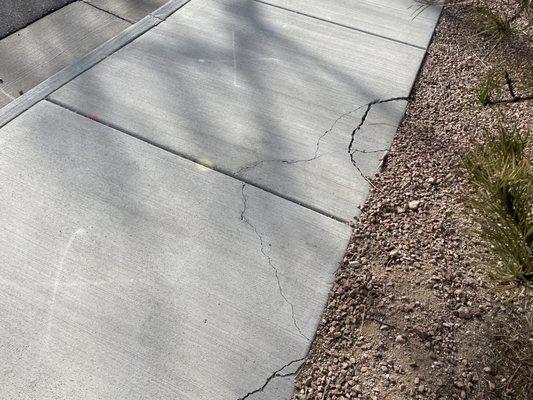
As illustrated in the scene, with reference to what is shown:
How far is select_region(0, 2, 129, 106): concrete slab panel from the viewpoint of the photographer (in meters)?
3.27

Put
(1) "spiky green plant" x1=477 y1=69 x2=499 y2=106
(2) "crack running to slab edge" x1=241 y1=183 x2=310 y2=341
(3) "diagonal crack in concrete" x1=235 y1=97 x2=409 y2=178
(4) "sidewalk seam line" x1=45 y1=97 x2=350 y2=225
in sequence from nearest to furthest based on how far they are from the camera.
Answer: (2) "crack running to slab edge" x1=241 y1=183 x2=310 y2=341 → (4) "sidewalk seam line" x1=45 y1=97 x2=350 y2=225 → (3) "diagonal crack in concrete" x1=235 y1=97 x2=409 y2=178 → (1) "spiky green plant" x1=477 y1=69 x2=499 y2=106

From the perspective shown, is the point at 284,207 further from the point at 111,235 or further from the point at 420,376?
the point at 420,376

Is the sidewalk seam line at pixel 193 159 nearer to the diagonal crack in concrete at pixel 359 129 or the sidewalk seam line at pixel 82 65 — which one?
the sidewalk seam line at pixel 82 65

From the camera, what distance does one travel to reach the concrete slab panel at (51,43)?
327 centimetres

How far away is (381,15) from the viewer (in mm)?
4227

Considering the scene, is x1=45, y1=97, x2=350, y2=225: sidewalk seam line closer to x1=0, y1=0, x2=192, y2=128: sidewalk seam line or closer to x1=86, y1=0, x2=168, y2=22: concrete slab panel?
x1=0, y1=0, x2=192, y2=128: sidewalk seam line

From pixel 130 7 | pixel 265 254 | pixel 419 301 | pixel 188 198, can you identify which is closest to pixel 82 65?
pixel 130 7

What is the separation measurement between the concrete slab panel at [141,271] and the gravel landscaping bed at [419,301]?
0.12 meters

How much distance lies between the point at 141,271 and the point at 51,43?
201 cm

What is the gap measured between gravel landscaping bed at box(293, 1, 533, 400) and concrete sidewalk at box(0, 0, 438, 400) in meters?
0.10

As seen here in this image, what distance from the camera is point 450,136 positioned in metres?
3.13

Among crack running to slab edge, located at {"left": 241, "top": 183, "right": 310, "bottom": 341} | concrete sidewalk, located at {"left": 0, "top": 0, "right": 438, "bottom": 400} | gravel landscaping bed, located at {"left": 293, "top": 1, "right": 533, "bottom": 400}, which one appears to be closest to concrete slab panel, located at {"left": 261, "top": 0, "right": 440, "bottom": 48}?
concrete sidewalk, located at {"left": 0, "top": 0, "right": 438, "bottom": 400}

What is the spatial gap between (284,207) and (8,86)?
69.2 inches

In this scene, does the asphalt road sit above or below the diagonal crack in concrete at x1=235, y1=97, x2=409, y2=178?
below
